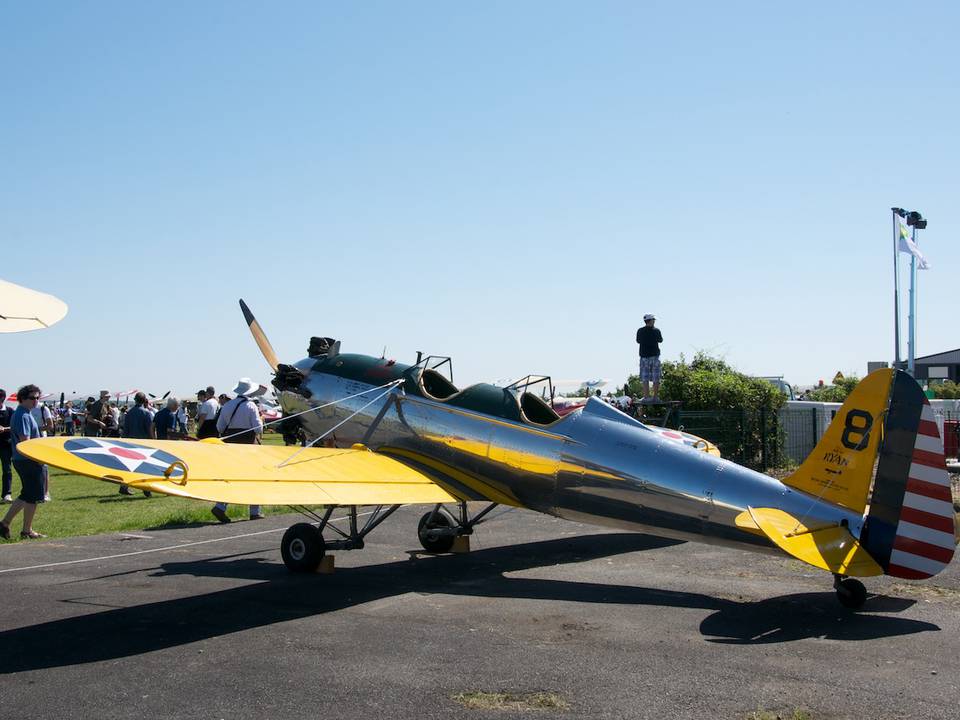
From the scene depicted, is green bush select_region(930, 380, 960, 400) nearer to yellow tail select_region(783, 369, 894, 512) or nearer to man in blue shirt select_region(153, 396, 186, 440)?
man in blue shirt select_region(153, 396, 186, 440)

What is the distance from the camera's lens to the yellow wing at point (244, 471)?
643 centimetres

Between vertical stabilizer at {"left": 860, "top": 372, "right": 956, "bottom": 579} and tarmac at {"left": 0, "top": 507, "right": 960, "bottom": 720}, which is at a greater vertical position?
vertical stabilizer at {"left": 860, "top": 372, "right": 956, "bottom": 579}

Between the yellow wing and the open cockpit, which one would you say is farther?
the open cockpit

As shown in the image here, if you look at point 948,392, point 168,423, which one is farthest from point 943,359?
point 168,423

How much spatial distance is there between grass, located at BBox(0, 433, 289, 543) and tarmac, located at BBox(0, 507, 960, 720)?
7.06 feet

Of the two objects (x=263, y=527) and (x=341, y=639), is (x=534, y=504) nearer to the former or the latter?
(x=341, y=639)

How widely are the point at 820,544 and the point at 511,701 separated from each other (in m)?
2.96

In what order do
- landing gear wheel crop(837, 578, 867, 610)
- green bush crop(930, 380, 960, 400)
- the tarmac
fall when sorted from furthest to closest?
1. green bush crop(930, 380, 960, 400)
2. landing gear wheel crop(837, 578, 867, 610)
3. the tarmac

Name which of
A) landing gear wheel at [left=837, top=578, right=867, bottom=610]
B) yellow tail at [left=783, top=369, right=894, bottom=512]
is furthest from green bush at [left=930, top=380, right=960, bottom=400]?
landing gear wheel at [left=837, top=578, right=867, bottom=610]

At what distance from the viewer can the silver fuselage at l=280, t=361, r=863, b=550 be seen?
7125mm

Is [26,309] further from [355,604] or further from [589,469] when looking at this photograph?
[589,469]

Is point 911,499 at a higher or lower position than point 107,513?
higher

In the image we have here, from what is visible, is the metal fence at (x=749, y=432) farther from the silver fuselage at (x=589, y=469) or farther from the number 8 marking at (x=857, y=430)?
the number 8 marking at (x=857, y=430)

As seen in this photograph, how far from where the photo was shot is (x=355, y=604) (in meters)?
7.31
